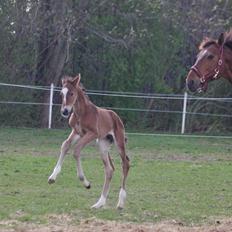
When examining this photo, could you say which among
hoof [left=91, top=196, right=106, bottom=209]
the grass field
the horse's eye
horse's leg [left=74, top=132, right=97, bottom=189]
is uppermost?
the horse's eye

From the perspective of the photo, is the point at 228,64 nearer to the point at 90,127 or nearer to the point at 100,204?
the point at 90,127

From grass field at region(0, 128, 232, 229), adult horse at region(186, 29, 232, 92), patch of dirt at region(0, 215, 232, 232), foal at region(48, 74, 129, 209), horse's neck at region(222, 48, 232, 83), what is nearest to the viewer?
patch of dirt at region(0, 215, 232, 232)

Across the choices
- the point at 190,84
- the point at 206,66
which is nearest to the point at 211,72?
the point at 206,66

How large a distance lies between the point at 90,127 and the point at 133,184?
8.96 feet

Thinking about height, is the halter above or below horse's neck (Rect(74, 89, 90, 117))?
above

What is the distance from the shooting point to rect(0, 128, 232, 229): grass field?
29.5 ft

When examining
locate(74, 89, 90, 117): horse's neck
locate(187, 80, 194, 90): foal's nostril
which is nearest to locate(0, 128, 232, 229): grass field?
locate(74, 89, 90, 117): horse's neck

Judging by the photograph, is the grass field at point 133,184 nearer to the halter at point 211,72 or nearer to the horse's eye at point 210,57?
the halter at point 211,72

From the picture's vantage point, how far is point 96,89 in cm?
2714

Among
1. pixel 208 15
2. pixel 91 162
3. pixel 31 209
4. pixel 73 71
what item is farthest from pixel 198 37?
pixel 31 209

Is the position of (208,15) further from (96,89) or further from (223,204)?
(223,204)

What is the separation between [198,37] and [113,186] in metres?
16.2

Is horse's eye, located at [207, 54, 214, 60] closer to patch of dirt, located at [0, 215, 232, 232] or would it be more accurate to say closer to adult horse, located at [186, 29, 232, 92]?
adult horse, located at [186, 29, 232, 92]

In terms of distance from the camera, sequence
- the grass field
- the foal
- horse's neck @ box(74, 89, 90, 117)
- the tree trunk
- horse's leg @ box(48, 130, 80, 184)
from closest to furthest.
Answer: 1. the grass field
2. horse's leg @ box(48, 130, 80, 184)
3. the foal
4. horse's neck @ box(74, 89, 90, 117)
5. the tree trunk
